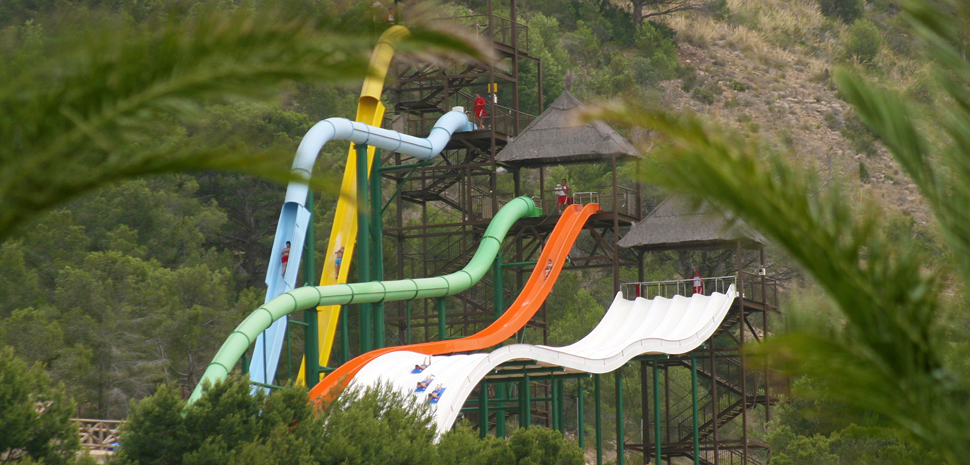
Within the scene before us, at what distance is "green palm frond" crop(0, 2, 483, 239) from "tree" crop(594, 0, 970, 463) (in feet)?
2.70

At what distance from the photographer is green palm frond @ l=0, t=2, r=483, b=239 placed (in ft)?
8.99

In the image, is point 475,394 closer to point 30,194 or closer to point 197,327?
point 197,327

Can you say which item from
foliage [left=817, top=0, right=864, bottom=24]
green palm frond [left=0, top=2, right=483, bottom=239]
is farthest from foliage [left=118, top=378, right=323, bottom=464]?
foliage [left=817, top=0, right=864, bottom=24]

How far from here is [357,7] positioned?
9.78ft

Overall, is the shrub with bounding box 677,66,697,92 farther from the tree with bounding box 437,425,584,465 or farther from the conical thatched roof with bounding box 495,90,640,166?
the tree with bounding box 437,425,584,465

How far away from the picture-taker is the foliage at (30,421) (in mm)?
12508

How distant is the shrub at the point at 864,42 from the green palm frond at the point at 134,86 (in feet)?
185

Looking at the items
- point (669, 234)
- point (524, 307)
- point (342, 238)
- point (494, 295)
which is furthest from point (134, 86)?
point (494, 295)

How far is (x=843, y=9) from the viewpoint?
63.3 meters

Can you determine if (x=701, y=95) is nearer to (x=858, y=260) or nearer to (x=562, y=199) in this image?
(x=562, y=199)

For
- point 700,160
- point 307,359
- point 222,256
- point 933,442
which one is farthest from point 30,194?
point 222,256

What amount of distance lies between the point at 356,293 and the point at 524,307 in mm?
4476

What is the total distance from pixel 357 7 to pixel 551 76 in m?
45.5

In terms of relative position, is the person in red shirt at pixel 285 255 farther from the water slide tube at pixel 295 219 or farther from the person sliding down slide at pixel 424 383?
the person sliding down slide at pixel 424 383
